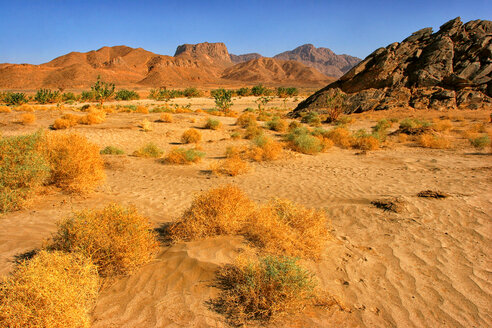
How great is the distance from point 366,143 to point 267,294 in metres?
10.8

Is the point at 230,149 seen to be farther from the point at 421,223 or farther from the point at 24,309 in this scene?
the point at 24,309

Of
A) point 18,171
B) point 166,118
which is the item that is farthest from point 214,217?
point 166,118

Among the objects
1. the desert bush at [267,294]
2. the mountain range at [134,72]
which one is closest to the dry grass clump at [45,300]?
the desert bush at [267,294]

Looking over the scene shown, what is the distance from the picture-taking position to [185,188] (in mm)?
6902

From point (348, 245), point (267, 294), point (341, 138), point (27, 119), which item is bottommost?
point (348, 245)

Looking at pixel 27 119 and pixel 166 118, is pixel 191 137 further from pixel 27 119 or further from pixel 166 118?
pixel 27 119

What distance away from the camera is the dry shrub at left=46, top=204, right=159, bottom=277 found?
9.97 feet

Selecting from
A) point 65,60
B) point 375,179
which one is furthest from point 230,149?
point 65,60

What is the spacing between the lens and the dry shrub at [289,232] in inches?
138

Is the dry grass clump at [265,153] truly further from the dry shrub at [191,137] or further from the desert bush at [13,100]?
the desert bush at [13,100]

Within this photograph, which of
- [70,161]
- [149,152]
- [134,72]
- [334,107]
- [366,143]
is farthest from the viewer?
[134,72]

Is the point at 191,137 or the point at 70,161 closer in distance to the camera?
the point at 70,161

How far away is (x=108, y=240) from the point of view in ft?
10.00

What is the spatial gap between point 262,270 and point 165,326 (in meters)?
1.01
